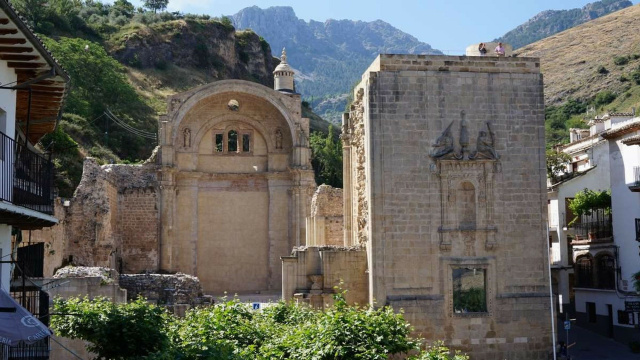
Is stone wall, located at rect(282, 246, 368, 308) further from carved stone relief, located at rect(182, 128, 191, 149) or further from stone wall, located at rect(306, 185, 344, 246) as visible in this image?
carved stone relief, located at rect(182, 128, 191, 149)

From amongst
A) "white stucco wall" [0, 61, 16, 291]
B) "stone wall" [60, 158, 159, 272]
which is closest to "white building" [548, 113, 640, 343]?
"stone wall" [60, 158, 159, 272]

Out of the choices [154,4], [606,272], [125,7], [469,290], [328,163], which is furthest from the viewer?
[154,4]

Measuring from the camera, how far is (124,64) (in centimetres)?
6888

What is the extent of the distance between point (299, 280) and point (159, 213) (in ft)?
52.2

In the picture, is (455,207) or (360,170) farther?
(360,170)

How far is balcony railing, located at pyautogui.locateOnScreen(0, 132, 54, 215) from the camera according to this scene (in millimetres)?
10333

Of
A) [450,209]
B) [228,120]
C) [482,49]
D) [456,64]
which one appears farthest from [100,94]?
[450,209]

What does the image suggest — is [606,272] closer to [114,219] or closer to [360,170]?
[360,170]

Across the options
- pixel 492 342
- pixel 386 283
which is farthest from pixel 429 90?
pixel 492 342

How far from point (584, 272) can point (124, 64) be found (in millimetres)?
48086

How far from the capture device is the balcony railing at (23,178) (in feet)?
33.9

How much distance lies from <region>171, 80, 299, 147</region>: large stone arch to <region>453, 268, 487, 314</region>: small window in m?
17.3

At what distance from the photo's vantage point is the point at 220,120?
122ft

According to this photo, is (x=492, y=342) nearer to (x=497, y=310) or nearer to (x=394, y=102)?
(x=497, y=310)
